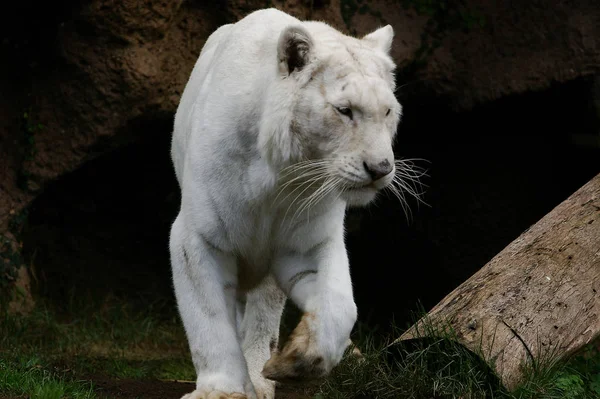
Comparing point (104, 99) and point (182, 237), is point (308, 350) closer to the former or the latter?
point (182, 237)

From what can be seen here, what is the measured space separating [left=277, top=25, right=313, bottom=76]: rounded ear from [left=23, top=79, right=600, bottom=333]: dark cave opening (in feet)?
11.4

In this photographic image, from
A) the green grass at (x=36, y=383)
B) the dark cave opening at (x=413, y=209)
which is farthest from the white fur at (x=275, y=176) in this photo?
the dark cave opening at (x=413, y=209)

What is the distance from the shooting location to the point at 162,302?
8633mm

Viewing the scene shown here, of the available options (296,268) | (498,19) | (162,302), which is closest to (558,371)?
(296,268)

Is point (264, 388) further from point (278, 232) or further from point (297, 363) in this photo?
point (297, 363)

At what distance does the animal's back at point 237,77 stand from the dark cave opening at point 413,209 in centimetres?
282

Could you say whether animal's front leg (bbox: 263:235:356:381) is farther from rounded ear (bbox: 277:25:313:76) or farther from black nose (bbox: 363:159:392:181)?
rounded ear (bbox: 277:25:313:76)

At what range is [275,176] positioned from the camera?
178 inches

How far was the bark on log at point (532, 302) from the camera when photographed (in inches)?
182

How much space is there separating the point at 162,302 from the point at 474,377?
461 cm

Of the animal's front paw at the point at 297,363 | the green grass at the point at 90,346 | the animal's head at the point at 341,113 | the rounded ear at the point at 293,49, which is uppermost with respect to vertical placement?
the rounded ear at the point at 293,49

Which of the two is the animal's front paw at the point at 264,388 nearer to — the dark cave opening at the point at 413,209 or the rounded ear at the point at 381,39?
the rounded ear at the point at 381,39

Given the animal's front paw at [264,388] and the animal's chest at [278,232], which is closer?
the animal's chest at [278,232]

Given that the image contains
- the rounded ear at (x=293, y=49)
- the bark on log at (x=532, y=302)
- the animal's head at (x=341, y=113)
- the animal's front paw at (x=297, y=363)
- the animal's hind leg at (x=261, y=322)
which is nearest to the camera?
the animal's front paw at (x=297, y=363)
